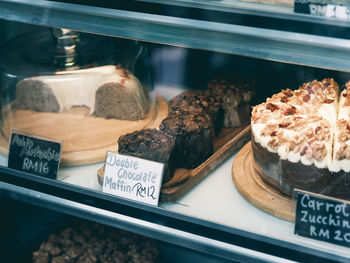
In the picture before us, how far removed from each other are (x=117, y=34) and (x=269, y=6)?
373mm

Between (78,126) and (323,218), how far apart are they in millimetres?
1010

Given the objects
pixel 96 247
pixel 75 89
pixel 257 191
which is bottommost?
pixel 96 247

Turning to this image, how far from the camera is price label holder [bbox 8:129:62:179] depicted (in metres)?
1.40

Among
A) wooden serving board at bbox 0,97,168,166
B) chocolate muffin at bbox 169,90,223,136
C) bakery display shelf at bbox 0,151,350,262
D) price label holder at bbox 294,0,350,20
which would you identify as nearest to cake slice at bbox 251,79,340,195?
bakery display shelf at bbox 0,151,350,262

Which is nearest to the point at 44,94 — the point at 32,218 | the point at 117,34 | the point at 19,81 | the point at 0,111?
the point at 19,81

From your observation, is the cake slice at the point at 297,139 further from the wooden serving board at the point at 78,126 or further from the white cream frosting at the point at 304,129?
the wooden serving board at the point at 78,126

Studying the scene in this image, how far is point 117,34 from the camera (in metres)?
1.10

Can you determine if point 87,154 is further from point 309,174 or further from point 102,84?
point 309,174

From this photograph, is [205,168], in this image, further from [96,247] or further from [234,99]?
[96,247]

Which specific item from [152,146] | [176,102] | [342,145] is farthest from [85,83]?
[342,145]

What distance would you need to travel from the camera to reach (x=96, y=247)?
1844 millimetres

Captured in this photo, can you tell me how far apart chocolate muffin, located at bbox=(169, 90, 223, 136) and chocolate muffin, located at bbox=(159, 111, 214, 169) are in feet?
0.23

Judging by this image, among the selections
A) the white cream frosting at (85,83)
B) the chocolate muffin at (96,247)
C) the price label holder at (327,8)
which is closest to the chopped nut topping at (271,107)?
the price label holder at (327,8)

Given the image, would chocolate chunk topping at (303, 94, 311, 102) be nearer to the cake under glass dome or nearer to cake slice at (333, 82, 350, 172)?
cake slice at (333, 82, 350, 172)
